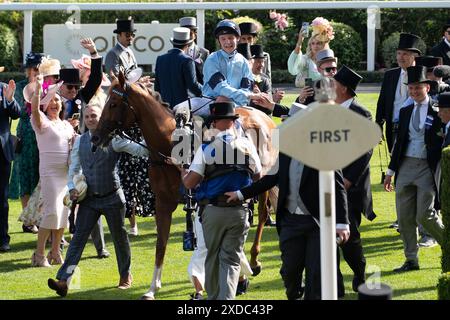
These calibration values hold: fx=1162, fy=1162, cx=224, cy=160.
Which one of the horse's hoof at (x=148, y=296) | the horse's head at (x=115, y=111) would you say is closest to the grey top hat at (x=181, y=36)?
the horse's head at (x=115, y=111)

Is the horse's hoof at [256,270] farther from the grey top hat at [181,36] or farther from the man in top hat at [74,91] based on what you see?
the grey top hat at [181,36]

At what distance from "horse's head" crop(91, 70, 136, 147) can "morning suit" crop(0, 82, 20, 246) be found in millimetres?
2147

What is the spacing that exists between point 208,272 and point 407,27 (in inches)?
855

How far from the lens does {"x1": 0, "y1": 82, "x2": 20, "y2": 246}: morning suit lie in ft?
39.4

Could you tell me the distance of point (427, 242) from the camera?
1186 centimetres

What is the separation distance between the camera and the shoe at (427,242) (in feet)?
38.7

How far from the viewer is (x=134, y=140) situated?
1042cm

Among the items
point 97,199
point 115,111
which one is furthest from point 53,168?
point 115,111

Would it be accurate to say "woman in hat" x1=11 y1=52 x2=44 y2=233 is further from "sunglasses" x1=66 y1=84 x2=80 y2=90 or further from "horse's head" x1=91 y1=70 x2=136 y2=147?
"horse's head" x1=91 y1=70 x2=136 y2=147

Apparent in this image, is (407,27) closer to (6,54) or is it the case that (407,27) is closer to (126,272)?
(6,54)

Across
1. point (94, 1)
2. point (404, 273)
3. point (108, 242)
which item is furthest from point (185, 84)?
point (94, 1)

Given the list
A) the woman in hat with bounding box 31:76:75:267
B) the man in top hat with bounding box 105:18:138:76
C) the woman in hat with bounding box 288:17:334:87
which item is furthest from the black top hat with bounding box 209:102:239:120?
the man in top hat with bounding box 105:18:138:76

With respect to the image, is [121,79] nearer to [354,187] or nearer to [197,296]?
[197,296]

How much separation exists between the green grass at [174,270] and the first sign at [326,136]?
277 centimetres
